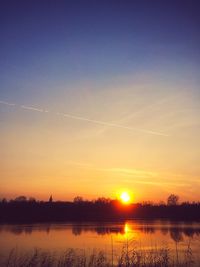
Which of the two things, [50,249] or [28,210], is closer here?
[50,249]

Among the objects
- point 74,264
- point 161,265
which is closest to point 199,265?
point 161,265

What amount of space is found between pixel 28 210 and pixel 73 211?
14.4m

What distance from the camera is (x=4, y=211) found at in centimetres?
8838

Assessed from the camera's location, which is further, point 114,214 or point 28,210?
point 114,214

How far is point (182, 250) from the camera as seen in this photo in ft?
92.8

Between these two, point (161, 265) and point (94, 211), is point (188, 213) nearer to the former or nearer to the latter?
point (94, 211)

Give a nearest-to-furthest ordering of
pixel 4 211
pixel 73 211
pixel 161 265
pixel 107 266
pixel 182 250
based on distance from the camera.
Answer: pixel 161 265 < pixel 107 266 < pixel 182 250 < pixel 4 211 < pixel 73 211

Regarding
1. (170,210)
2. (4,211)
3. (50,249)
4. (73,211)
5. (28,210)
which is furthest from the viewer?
(170,210)

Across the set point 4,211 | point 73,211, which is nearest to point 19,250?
point 4,211

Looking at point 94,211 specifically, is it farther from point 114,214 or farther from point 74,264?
point 74,264

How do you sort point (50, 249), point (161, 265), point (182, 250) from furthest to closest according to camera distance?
point (50, 249) < point (182, 250) < point (161, 265)

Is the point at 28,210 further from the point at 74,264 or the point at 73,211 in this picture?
the point at 74,264

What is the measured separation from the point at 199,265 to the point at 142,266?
4.12 metres

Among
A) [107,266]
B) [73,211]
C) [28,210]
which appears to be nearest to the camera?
[107,266]
